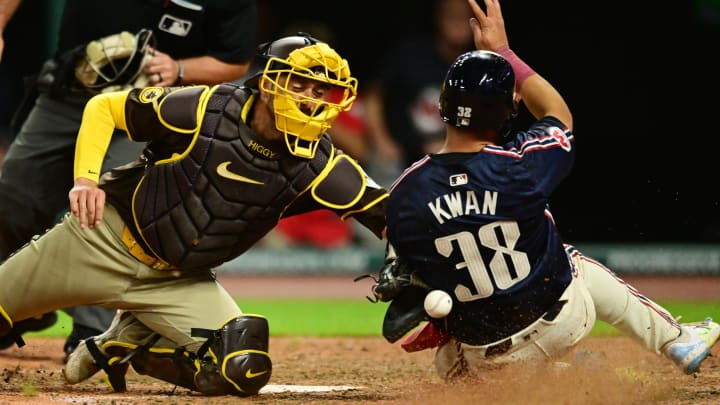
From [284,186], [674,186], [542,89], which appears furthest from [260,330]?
[674,186]

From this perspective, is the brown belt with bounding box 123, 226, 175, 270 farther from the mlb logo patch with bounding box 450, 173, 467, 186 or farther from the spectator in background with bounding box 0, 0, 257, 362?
the mlb logo patch with bounding box 450, 173, 467, 186

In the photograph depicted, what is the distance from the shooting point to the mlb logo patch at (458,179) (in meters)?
4.63

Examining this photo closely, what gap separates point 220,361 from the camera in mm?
5066

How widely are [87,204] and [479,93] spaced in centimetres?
171

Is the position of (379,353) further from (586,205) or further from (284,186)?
(586,205)

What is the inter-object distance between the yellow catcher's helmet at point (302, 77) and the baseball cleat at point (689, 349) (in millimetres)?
1791

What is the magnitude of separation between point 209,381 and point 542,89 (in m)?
1.94

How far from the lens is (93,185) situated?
16.2 feet

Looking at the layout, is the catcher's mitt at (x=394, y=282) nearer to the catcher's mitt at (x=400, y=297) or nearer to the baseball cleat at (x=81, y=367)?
the catcher's mitt at (x=400, y=297)

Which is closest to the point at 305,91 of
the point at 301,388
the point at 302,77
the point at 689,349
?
the point at 302,77

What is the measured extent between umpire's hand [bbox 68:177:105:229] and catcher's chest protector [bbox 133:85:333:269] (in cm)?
30

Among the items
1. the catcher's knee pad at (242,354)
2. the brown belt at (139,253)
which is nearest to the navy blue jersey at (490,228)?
the catcher's knee pad at (242,354)

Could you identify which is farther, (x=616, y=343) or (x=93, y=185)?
(x=616, y=343)

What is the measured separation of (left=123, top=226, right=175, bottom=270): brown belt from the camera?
521 cm
